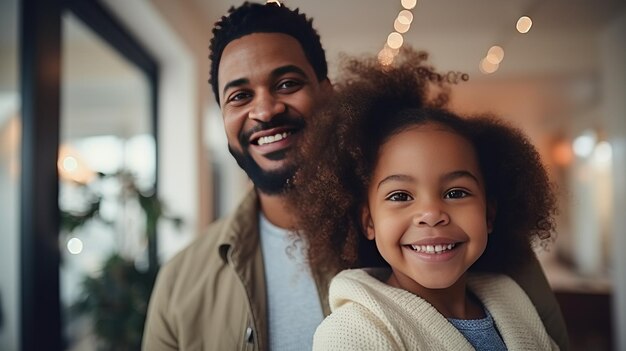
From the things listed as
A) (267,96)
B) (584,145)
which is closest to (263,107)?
(267,96)

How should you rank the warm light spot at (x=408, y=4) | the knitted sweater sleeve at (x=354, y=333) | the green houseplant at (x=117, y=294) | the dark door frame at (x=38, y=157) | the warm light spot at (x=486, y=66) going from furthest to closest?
the green houseplant at (x=117, y=294) → the dark door frame at (x=38, y=157) → the warm light spot at (x=486, y=66) → the warm light spot at (x=408, y=4) → the knitted sweater sleeve at (x=354, y=333)

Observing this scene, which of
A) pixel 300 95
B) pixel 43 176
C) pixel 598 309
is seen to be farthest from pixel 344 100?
pixel 598 309

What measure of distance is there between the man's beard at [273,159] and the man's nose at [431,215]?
186mm

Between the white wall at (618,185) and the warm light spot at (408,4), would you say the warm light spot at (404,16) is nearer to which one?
the warm light spot at (408,4)

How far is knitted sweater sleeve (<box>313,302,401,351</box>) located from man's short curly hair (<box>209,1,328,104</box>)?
0.33 metres

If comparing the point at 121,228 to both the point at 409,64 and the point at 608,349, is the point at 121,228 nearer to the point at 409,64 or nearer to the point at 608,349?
the point at 409,64

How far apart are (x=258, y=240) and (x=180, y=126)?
1.11 feet

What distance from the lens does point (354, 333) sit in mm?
486

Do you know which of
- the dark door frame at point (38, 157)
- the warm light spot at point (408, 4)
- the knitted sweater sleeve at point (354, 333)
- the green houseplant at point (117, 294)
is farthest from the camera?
the green houseplant at point (117, 294)

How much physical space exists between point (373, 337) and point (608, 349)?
89.0 inches

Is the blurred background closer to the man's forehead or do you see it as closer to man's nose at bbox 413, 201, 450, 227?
the man's forehead

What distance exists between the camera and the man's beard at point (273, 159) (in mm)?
548

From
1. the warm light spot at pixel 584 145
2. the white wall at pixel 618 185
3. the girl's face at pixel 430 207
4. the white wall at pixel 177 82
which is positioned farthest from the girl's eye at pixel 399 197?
the warm light spot at pixel 584 145

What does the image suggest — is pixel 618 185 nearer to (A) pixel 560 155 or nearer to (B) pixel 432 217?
(A) pixel 560 155
